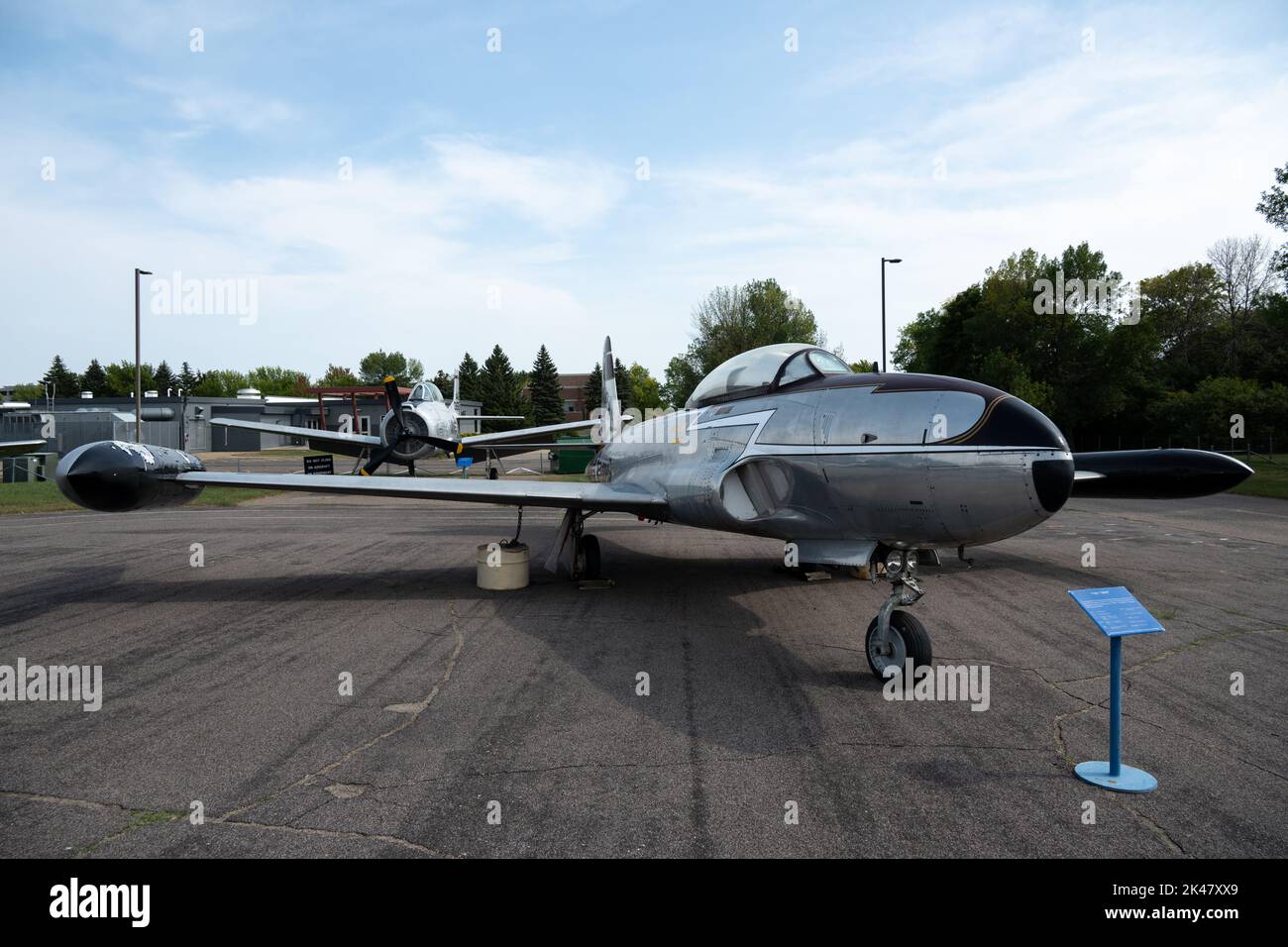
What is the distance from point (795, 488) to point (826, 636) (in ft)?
7.01

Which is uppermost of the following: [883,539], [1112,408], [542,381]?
[542,381]

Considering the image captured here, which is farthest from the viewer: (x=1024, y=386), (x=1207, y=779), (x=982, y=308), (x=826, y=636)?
(x=982, y=308)

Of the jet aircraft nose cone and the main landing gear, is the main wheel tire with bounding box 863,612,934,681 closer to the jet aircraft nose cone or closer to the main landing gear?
the main landing gear

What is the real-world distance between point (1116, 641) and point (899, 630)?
7.41ft

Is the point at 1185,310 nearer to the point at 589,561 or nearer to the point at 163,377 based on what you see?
the point at 589,561

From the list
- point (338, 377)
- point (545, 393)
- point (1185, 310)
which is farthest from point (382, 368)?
point (1185, 310)

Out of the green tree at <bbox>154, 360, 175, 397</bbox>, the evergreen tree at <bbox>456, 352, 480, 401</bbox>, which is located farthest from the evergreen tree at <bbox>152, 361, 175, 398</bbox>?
the evergreen tree at <bbox>456, 352, 480, 401</bbox>

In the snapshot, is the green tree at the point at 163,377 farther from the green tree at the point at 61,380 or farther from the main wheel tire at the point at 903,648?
the main wheel tire at the point at 903,648

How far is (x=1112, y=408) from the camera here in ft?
167

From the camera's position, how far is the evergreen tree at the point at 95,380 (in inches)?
5089

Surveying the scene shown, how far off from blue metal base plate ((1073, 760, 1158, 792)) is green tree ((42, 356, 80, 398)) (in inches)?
6326

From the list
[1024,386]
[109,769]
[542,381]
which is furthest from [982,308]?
[109,769]

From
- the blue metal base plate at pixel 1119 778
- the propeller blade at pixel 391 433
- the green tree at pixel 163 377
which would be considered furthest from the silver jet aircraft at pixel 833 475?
the green tree at pixel 163 377
